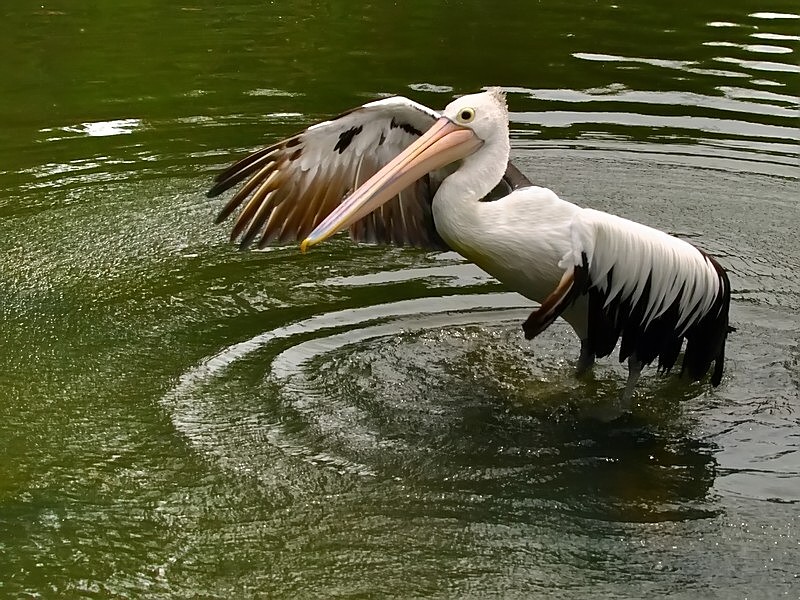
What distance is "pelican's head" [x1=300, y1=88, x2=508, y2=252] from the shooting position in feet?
14.2

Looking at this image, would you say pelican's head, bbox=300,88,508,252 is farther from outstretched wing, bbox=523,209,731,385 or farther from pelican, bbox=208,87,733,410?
outstretched wing, bbox=523,209,731,385

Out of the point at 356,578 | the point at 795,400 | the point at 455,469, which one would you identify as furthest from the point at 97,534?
the point at 795,400

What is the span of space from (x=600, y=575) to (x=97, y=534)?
1.55m

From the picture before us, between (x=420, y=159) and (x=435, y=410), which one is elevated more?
(x=420, y=159)

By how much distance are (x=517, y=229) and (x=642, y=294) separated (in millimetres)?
513

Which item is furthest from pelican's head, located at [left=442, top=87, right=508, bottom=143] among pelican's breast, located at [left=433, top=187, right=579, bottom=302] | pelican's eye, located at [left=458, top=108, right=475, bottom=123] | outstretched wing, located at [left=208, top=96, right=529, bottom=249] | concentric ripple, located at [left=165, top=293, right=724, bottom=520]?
concentric ripple, located at [left=165, top=293, right=724, bottom=520]

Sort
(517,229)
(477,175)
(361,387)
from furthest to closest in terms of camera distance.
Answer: (361,387)
(477,175)
(517,229)

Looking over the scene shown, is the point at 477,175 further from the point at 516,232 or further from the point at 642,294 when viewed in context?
the point at 642,294

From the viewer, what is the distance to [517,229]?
4195mm

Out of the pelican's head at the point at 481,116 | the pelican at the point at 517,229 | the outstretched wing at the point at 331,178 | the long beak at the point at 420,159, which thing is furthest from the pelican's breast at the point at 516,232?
the outstretched wing at the point at 331,178

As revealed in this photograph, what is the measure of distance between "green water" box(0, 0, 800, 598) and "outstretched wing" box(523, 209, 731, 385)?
0.27 meters

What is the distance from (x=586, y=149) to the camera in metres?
6.93

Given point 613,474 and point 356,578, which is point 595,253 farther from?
point 356,578

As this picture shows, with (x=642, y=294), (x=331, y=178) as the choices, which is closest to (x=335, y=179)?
(x=331, y=178)
